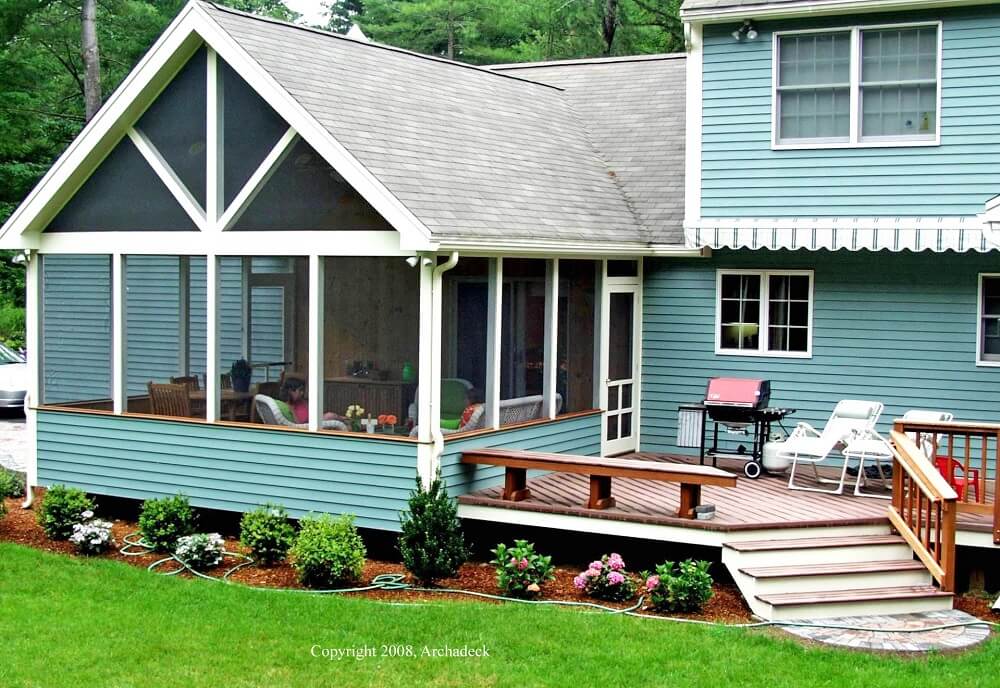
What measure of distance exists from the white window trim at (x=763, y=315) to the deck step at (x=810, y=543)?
11.4 feet

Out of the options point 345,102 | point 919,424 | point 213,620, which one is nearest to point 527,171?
point 345,102

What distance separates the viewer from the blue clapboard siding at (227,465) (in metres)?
11.4

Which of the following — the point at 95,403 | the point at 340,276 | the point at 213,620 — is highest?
the point at 340,276

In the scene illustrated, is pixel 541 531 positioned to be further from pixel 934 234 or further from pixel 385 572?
pixel 934 234

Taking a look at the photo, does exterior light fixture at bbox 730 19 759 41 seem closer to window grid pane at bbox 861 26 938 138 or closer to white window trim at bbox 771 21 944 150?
white window trim at bbox 771 21 944 150

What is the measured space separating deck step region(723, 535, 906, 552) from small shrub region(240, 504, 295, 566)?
387cm

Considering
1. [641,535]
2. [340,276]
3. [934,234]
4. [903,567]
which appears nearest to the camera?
[903,567]

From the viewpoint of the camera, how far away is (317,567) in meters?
10.4

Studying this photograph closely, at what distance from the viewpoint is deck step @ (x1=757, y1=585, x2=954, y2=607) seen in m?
9.55

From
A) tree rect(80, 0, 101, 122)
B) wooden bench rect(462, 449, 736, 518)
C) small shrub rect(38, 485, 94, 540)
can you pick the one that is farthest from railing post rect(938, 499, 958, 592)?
tree rect(80, 0, 101, 122)

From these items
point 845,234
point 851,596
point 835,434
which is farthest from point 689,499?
point 845,234

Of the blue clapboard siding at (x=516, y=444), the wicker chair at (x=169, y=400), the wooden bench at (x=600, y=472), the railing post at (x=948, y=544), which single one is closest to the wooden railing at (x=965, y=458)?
the railing post at (x=948, y=544)

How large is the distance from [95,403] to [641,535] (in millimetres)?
6263

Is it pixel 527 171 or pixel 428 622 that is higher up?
pixel 527 171
